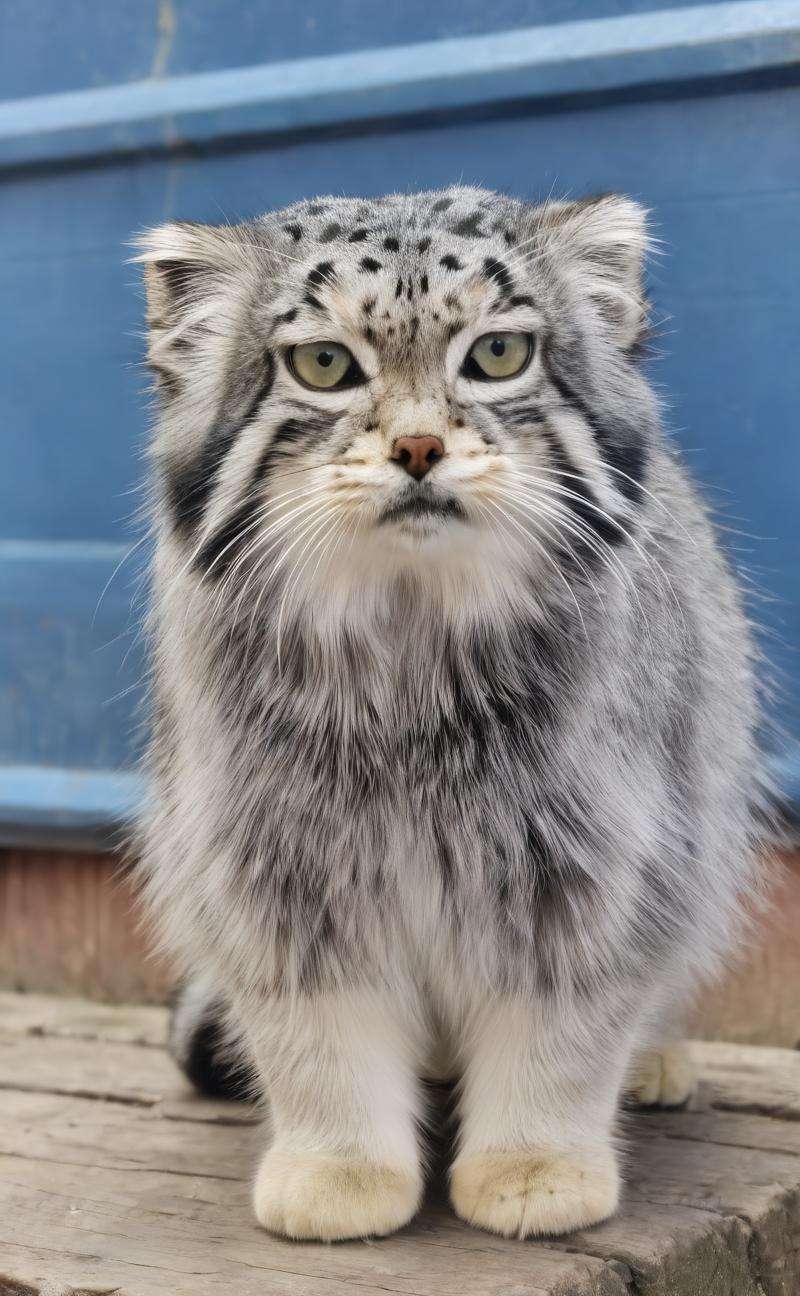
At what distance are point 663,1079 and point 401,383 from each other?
126 centimetres

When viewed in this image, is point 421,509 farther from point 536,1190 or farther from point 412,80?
point 412,80

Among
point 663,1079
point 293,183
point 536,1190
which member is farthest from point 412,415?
point 293,183

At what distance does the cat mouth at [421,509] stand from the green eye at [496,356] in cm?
18

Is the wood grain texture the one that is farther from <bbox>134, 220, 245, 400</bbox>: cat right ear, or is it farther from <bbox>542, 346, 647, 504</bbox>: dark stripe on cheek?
<bbox>542, 346, 647, 504</bbox>: dark stripe on cheek

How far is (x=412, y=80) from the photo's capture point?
106 inches

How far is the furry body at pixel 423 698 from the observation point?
1745mm

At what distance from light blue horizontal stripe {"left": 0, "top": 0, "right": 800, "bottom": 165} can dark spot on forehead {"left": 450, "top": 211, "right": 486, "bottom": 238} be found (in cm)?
91

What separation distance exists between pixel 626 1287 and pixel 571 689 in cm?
70

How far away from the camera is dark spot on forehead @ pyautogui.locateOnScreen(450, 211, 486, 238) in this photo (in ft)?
5.88

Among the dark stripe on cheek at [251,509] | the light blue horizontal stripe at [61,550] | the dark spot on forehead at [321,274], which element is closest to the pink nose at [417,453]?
the dark stripe on cheek at [251,509]

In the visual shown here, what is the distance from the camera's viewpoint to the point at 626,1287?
1.74 metres

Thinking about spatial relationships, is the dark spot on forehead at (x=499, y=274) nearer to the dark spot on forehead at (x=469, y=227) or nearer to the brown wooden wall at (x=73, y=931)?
the dark spot on forehead at (x=469, y=227)

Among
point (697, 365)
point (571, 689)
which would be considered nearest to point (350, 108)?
point (697, 365)

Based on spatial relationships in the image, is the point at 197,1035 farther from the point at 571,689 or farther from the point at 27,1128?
the point at 571,689
